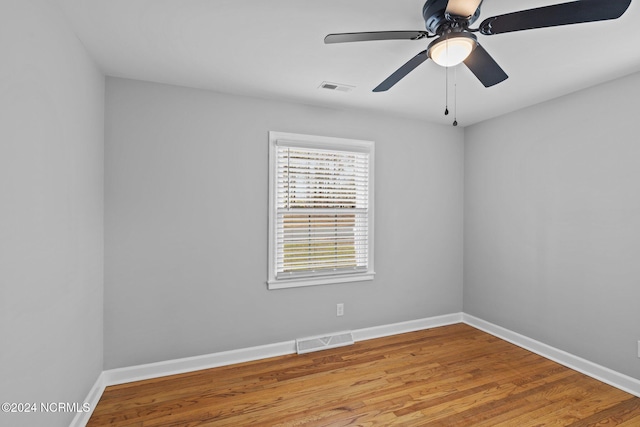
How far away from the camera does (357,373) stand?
2809 mm

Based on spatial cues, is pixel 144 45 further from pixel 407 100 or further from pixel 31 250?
pixel 407 100

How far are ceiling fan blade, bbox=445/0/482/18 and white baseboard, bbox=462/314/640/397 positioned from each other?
120 inches

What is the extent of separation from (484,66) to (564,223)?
2.01 metres

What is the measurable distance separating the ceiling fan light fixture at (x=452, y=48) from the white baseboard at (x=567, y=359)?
285 cm

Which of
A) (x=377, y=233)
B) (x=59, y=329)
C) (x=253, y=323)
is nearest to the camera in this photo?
(x=59, y=329)

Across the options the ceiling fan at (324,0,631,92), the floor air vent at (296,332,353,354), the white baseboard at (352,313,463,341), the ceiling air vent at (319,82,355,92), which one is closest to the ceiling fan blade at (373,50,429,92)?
the ceiling fan at (324,0,631,92)

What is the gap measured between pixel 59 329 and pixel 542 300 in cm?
393

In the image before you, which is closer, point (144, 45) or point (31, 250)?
point (31, 250)

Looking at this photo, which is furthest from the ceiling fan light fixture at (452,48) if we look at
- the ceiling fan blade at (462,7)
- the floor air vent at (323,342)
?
the floor air vent at (323,342)

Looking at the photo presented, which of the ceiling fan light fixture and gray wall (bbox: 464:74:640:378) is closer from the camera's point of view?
the ceiling fan light fixture

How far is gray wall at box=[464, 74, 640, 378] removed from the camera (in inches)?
102

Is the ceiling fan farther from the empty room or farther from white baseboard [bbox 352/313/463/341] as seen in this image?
white baseboard [bbox 352/313/463/341]

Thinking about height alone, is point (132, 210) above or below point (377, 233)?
above

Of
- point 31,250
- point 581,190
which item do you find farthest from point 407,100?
point 31,250
